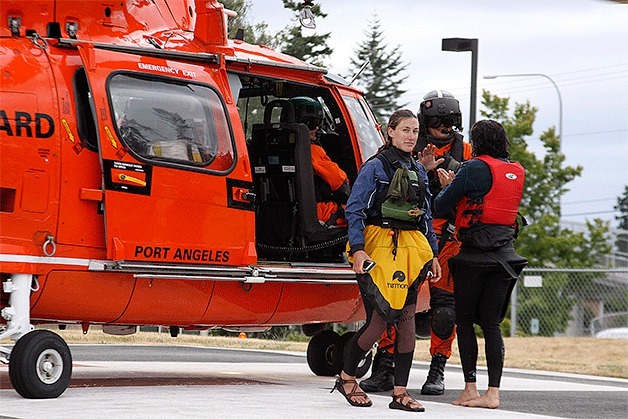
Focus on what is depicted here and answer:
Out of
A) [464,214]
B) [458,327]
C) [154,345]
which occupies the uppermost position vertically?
[464,214]

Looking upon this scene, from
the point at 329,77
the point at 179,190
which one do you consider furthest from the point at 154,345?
the point at 179,190

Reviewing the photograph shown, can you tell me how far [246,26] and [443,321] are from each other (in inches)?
736

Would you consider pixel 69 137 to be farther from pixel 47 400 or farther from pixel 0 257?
pixel 47 400

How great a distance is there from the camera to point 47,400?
23.8 ft

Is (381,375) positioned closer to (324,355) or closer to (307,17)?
(324,355)

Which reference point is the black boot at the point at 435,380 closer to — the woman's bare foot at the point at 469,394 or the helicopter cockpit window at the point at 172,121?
the woman's bare foot at the point at 469,394

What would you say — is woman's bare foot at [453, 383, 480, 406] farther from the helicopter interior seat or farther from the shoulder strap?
the helicopter interior seat

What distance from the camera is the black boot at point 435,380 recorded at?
9.02m

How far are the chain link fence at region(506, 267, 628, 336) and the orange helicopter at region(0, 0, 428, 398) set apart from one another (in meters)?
16.2

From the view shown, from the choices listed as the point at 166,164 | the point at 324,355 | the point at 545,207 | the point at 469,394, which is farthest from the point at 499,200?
the point at 545,207

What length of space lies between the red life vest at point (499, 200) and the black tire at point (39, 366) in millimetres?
3070

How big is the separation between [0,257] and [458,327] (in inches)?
130

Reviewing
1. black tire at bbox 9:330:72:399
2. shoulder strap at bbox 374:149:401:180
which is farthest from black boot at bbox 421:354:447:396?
black tire at bbox 9:330:72:399

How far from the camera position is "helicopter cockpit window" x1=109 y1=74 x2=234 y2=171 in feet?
26.7
